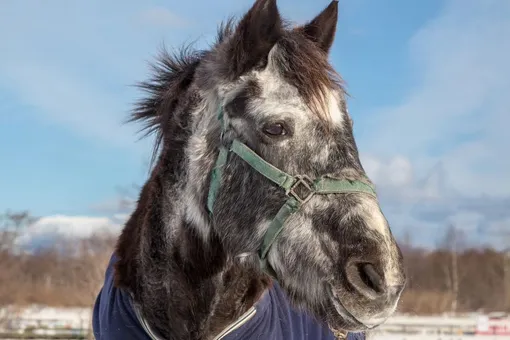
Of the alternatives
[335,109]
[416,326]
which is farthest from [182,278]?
[416,326]

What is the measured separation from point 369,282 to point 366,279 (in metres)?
0.02

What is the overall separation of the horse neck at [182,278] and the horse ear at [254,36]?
885 millimetres

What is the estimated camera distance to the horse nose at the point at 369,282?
3.00 metres

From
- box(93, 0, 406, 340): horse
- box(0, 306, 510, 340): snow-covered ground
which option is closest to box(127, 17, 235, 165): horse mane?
box(93, 0, 406, 340): horse

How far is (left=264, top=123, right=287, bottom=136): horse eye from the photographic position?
3.49m

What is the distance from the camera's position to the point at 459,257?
205 ft

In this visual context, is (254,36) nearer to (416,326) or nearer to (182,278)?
(182,278)

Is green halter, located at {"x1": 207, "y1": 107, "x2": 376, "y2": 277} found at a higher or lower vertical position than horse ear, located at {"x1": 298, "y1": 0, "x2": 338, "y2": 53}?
lower

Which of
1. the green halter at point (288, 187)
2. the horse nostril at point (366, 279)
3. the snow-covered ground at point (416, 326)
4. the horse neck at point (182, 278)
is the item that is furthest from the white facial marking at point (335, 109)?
the snow-covered ground at point (416, 326)

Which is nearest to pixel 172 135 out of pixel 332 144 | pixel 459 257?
pixel 332 144

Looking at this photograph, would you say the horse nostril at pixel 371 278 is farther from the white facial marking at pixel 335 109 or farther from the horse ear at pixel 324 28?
the horse ear at pixel 324 28

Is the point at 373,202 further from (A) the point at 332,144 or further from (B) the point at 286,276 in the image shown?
(B) the point at 286,276

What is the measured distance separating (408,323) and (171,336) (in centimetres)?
1945

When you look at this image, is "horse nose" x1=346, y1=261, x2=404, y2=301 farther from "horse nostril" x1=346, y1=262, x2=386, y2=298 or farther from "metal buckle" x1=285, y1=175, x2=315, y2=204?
"metal buckle" x1=285, y1=175, x2=315, y2=204
